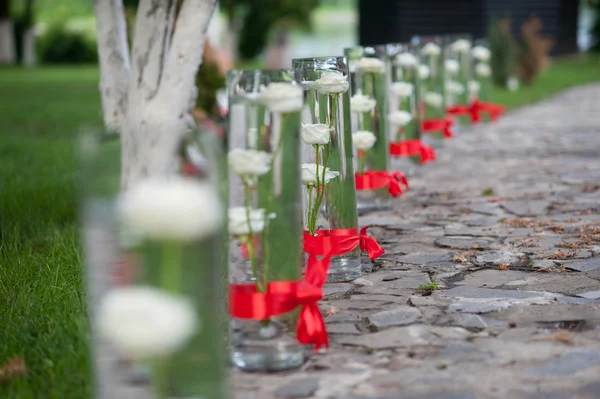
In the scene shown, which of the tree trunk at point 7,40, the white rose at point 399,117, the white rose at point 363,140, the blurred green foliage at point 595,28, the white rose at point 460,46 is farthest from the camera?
the tree trunk at point 7,40

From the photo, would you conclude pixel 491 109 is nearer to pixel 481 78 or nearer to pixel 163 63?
pixel 481 78

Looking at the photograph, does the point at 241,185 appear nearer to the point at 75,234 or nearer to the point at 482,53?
the point at 75,234

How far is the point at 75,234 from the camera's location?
4832 mm

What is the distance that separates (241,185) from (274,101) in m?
0.27

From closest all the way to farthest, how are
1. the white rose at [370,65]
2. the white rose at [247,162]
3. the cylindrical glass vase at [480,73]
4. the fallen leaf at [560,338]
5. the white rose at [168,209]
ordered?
the white rose at [168,209] → the white rose at [247,162] → the fallen leaf at [560,338] → the white rose at [370,65] → the cylindrical glass vase at [480,73]

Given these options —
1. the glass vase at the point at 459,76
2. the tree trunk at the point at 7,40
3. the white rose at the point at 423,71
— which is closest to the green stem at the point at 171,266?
the white rose at the point at 423,71

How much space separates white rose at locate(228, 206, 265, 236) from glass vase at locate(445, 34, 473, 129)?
6190 mm

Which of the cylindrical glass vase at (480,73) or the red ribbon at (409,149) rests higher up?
the cylindrical glass vase at (480,73)

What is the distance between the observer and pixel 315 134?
3.93 meters

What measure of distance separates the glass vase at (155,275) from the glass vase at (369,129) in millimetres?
3004

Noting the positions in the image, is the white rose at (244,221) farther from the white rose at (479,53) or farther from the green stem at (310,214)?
the white rose at (479,53)

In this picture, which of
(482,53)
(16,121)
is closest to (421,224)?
(482,53)

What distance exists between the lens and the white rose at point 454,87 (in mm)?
8917

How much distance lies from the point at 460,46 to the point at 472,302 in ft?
19.2
